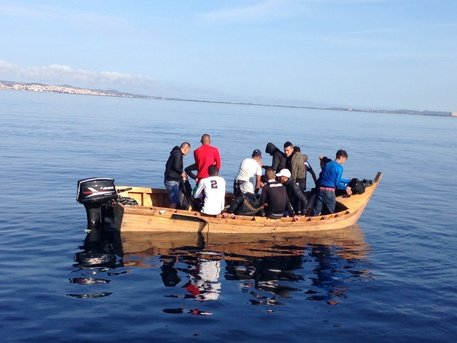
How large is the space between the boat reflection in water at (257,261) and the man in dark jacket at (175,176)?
1073mm

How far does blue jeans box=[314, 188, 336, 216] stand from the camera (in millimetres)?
14829

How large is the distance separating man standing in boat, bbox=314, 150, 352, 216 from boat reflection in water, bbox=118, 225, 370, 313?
0.86 meters

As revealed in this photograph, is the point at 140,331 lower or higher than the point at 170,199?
lower

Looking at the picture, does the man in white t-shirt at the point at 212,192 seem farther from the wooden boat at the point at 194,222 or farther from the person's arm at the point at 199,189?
the wooden boat at the point at 194,222

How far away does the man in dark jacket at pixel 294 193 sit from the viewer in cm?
1425

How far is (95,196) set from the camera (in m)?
13.1

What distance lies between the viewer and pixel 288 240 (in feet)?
Answer: 46.7

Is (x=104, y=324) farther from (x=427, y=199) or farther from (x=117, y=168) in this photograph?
(x=117, y=168)

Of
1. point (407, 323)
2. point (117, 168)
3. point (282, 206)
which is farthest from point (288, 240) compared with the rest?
point (117, 168)

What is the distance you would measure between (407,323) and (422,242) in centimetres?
648

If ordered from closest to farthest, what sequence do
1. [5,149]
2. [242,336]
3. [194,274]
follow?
[242,336] < [194,274] < [5,149]

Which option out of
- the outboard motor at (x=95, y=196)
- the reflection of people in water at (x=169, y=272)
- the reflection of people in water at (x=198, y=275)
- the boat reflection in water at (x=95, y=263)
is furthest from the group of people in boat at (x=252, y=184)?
the boat reflection in water at (x=95, y=263)

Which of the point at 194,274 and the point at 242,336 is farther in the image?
the point at 194,274

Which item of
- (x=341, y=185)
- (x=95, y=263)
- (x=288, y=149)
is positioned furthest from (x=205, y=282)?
(x=341, y=185)
